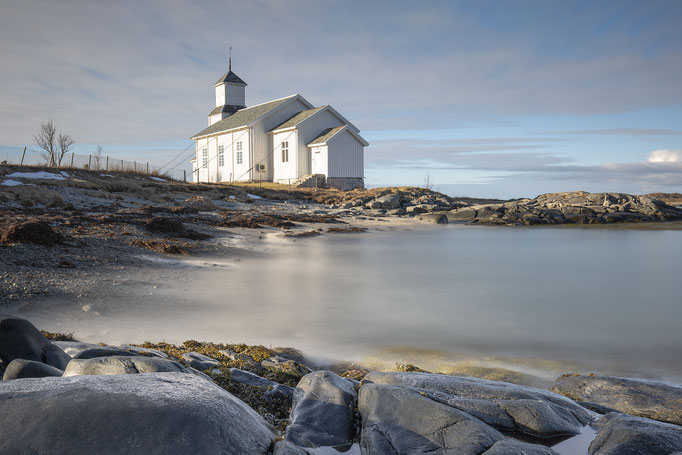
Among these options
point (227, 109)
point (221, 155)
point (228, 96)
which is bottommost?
point (221, 155)

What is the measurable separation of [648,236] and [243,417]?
21.5 metres

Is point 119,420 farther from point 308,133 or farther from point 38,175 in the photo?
point 308,133

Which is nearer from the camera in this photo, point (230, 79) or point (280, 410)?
point (280, 410)

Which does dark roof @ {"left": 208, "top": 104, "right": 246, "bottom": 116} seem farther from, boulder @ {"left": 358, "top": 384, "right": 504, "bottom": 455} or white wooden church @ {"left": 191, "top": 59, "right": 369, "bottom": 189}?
boulder @ {"left": 358, "top": 384, "right": 504, "bottom": 455}

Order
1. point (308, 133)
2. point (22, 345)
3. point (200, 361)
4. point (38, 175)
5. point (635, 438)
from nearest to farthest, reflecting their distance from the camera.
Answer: point (635, 438)
point (22, 345)
point (200, 361)
point (38, 175)
point (308, 133)

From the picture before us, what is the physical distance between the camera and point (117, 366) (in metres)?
2.81

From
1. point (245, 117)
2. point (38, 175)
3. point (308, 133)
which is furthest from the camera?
point (245, 117)

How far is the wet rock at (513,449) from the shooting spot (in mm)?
2234

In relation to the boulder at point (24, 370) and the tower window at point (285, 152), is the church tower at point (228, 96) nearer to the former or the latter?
the tower window at point (285, 152)

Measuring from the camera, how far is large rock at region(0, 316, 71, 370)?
10.3 ft

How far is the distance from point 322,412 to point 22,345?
2128 mm

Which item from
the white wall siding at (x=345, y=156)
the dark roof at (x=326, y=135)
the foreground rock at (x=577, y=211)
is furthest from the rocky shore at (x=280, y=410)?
the white wall siding at (x=345, y=156)

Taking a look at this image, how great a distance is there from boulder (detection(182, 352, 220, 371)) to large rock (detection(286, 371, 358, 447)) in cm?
90

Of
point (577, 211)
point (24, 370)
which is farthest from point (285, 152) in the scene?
point (24, 370)
